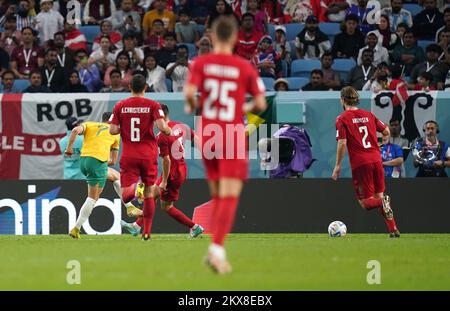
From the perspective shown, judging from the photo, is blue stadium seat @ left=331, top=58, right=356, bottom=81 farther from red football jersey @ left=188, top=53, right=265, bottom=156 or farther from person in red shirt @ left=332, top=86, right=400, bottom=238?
red football jersey @ left=188, top=53, right=265, bottom=156

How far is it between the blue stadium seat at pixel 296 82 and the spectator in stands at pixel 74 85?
4.20 meters

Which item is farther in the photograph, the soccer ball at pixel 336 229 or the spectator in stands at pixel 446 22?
the spectator in stands at pixel 446 22

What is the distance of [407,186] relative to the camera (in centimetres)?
1862

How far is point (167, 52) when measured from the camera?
22.1 metres

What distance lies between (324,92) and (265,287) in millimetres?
10662

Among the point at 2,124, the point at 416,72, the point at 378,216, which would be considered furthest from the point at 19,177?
the point at 416,72

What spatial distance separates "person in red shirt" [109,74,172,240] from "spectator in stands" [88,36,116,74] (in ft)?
24.7

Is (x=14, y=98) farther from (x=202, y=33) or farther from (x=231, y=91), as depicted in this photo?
(x=231, y=91)

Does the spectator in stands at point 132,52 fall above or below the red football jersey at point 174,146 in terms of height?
above

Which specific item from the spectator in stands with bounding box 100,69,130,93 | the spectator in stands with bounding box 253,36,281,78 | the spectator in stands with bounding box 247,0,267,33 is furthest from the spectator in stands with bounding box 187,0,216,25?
the spectator in stands with bounding box 100,69,130,93

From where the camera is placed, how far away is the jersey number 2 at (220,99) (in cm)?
951

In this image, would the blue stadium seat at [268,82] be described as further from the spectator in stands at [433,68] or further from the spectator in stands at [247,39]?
the spectator in stands at [433,68]

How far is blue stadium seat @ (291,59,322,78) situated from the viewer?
22266 millimetres

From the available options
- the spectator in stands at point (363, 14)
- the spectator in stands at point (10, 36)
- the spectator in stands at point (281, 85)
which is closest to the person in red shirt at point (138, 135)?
the spectator in stands at point (281, 85)
